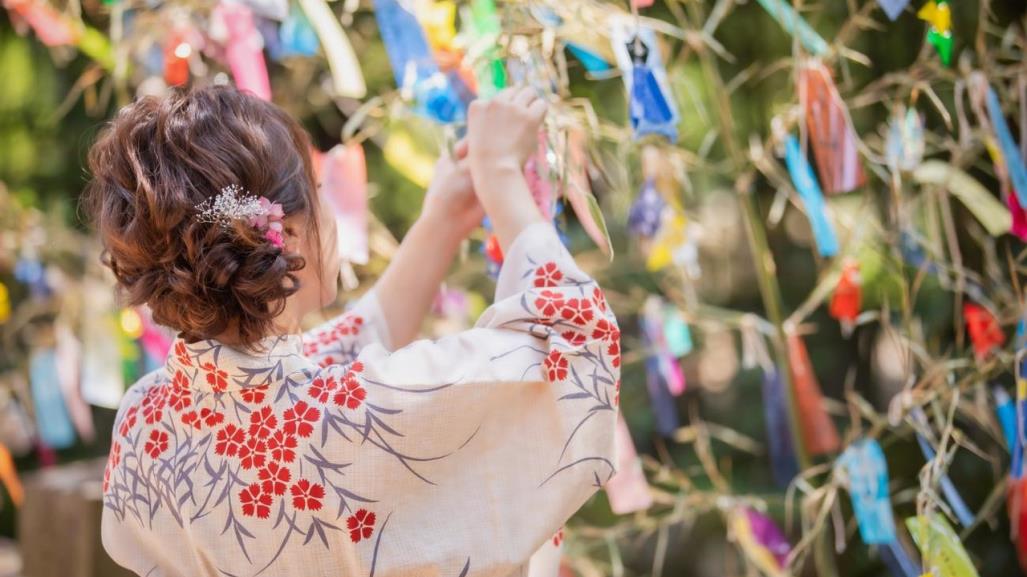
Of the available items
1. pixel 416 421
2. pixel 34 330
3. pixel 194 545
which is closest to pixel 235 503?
pixel 194 545

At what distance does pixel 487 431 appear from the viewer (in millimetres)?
853

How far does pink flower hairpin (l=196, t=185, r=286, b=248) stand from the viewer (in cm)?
80

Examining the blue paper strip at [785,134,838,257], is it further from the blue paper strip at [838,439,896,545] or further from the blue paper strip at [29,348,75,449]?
the blue paper strip at [29,348,75,449]

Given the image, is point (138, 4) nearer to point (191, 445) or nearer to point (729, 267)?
point (191, 445)

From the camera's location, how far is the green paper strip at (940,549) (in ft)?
3.20

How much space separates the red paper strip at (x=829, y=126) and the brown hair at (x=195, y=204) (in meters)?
0.51

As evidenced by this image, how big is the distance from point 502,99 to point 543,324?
22 centimetres

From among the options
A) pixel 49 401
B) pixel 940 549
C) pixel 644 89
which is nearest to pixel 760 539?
pixel 940 549

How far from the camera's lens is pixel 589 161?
3.83 ft

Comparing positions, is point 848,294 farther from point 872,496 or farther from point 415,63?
point 415,63

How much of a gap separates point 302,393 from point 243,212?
15 cm

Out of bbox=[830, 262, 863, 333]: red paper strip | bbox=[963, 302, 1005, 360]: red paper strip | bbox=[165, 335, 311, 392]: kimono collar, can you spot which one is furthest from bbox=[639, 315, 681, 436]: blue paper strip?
bbox=[165, 335, 311, 392]: kimono collar

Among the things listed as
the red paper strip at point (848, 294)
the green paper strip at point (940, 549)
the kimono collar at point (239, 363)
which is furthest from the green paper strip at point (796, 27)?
the kimono collar at point (239, 363)

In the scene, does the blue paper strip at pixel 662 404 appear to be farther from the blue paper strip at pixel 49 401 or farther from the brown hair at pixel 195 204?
the blue paper strip at pixel 49 401
